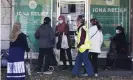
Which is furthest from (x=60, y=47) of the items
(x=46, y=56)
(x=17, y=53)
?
(x=17, y=53)

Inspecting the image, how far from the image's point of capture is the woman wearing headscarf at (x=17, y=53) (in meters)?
9.47

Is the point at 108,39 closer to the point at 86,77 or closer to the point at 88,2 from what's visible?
the point at 88,2

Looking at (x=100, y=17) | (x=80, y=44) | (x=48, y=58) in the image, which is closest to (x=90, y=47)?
(x=80, y=44)

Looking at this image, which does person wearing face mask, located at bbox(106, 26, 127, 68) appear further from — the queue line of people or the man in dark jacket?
the man in dark jacket

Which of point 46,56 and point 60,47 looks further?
point 60,47

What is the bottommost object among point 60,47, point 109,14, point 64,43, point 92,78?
point 92,78

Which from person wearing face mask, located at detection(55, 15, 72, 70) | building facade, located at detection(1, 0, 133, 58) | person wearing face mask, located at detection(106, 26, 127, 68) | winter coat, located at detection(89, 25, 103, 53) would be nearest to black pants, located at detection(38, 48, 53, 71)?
person wearing face mask, located at detection(55, 15, 72, 70)

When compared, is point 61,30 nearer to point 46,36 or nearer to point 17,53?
point 46,36

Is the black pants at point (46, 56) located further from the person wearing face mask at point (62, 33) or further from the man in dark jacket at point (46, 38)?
the person wearing face mask at point (62, 33)

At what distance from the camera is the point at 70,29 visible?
507 inches

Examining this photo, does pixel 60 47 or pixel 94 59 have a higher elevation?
pixel 60 47

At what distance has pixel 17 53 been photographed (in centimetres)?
952

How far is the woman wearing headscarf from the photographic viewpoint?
9.47m

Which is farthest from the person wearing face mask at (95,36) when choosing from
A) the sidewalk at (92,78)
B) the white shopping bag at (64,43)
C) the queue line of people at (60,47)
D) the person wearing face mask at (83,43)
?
the white shopping bag at (64,43)
